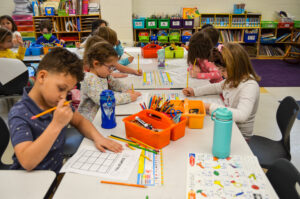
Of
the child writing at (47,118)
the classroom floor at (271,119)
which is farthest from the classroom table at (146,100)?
the classroom floor at (271,119)

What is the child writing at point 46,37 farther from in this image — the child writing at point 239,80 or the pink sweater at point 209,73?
the child writing at point 239,80

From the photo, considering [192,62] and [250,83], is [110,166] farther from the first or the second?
[192,62]

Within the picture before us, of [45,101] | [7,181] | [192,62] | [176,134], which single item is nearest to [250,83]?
[176,134]

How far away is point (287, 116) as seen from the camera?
1.59 metres

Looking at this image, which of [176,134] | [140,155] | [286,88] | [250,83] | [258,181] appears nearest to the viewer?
[258,181]

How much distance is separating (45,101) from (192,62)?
5.41ft

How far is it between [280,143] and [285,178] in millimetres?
784

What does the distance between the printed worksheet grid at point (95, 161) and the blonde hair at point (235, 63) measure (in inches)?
36.7

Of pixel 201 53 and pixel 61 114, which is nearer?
pixel 61 114

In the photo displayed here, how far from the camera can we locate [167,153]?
1.11m

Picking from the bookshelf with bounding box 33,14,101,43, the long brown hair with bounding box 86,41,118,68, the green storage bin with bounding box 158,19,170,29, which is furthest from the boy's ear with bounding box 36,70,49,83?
the green storage bin with bounding box 158,19,170,29

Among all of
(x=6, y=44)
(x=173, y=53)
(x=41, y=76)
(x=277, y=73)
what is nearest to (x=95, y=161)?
(x=41, y=76)

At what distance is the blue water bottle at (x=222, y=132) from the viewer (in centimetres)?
99

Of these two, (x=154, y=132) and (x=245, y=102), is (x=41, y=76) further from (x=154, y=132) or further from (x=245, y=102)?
(x=245, y=102)
